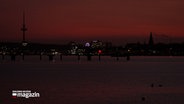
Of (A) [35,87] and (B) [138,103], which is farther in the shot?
(A) [35,87]

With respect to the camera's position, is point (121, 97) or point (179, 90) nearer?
point (121, 97)

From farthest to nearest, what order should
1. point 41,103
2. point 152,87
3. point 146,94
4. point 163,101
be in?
point 152,87, point 146,94, point 163,101, point 41,103

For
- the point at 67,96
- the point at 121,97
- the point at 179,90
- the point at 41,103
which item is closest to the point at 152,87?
the point at 179,90

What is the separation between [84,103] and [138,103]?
3267 mm

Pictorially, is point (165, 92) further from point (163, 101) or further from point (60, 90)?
point (60, 90)

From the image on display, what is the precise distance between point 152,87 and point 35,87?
956 centimetres

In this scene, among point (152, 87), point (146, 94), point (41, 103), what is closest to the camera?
point (41, 103)

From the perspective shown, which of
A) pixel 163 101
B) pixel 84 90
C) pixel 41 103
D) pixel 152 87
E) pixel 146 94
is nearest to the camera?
pixel 41 103

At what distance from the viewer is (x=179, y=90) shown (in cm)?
3186

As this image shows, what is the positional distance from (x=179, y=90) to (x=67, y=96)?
953 centimetres

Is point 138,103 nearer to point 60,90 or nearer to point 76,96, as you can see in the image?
point 76,96

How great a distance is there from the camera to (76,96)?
89.5 feet

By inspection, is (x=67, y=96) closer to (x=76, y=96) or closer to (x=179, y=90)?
(x=76, y=96)

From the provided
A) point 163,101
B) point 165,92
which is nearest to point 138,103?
point 163,101
